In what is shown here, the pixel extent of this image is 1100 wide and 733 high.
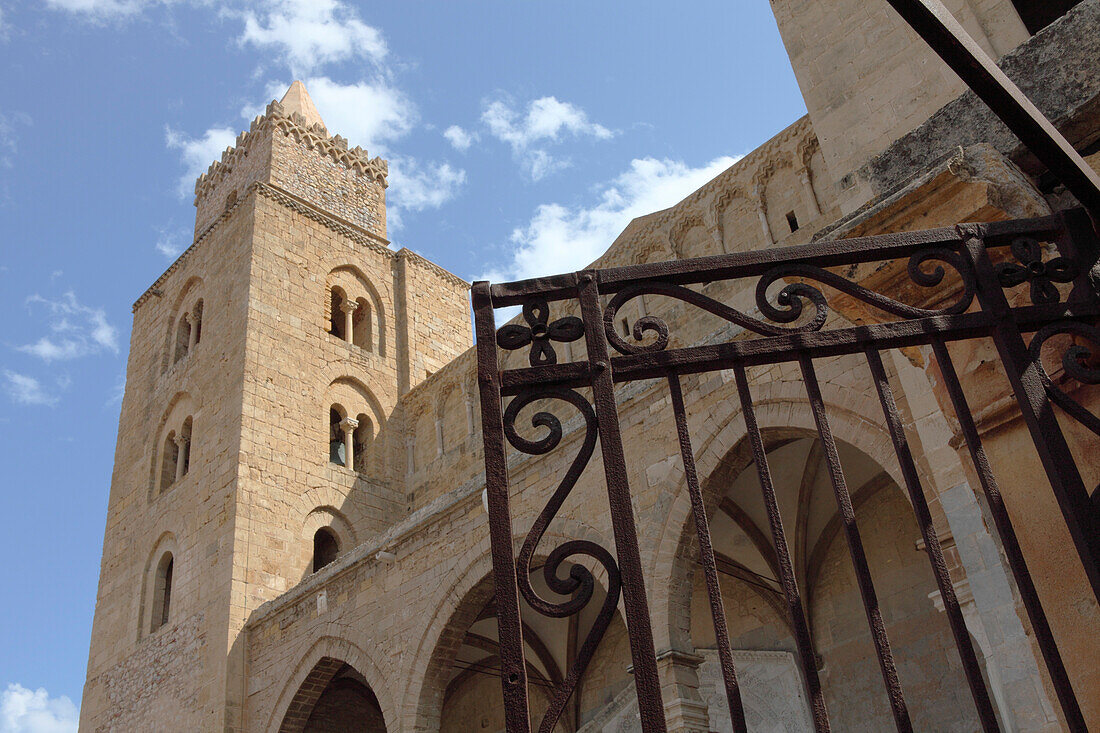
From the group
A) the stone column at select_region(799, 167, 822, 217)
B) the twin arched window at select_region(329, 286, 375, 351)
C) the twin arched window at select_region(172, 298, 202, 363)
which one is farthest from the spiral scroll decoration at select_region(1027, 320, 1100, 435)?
the twin arched window at select_region(172, 298, 202, 363)

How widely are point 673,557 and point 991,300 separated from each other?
Result: 604 cm

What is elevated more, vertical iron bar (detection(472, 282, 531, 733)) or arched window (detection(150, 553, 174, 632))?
arched window (detection(150, 553, 174, 632))

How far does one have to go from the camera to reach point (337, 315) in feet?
58.8

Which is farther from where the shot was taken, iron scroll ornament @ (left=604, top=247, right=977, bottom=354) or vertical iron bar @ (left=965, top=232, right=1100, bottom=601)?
iron scroll ornament @ (left=604, top=247, right=977, bottom=354)

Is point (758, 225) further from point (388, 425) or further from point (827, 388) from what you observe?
point (388, 425)

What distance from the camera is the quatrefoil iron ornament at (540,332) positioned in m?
1.84

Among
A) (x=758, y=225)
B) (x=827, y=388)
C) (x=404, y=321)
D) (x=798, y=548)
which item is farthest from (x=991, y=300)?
(x=404, y=321)

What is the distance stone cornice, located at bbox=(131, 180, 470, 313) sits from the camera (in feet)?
56.4

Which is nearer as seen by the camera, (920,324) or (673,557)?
(920,324)

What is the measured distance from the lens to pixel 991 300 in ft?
6.43

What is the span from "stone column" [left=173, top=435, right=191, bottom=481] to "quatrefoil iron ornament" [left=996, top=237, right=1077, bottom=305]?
15345 millimetres

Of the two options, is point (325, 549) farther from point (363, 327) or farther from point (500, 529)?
point (500, 529)

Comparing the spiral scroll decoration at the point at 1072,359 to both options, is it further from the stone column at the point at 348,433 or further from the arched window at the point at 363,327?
the arched window at the point at 363,327

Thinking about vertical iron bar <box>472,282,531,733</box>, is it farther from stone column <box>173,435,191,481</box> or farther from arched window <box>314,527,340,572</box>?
stone column <box>173,435,191,481</box>
